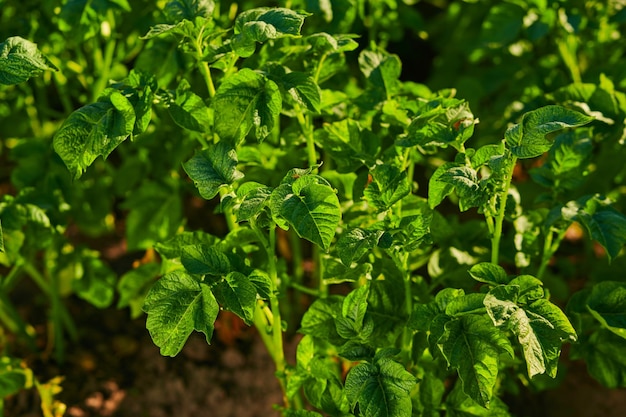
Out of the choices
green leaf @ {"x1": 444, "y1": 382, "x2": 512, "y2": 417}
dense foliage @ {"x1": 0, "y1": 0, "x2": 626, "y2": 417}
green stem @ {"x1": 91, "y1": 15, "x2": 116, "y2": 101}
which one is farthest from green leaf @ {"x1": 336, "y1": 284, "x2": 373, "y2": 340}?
green stem @ {"x1": 91, "y1": 15, "x2": 116, "y2": 101}

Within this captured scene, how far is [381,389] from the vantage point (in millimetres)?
1091

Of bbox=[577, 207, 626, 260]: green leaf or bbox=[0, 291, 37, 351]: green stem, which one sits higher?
bbox=[577, 207, 626, 260]: green leaf

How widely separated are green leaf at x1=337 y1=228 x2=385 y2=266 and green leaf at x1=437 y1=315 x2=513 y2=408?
0.16 metres

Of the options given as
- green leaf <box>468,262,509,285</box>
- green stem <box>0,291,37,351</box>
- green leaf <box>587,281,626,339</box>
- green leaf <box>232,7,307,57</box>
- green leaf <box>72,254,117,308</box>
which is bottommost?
green stem <box>0,291,37,351</box>

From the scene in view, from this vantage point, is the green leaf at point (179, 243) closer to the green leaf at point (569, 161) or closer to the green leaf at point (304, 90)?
the green leaf at point (304, 90)

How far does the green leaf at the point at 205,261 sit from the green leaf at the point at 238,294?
22mm

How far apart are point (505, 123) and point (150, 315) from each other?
42.4 inches

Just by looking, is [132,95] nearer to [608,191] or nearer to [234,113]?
[234,113]

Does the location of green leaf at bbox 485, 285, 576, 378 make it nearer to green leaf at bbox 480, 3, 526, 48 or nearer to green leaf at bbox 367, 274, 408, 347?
green leaf at bbox 367, 274, 408, 347

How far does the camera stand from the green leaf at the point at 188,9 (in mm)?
1202

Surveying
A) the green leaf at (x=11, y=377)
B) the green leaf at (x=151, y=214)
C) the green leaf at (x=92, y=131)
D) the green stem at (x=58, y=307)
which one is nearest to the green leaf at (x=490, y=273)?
the green leaf at (x=92, y=131)

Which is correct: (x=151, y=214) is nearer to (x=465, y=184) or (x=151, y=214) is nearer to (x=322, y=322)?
(x=322, y=322)

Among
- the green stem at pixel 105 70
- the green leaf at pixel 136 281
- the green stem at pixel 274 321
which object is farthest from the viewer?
the green stem at pixel 105 70

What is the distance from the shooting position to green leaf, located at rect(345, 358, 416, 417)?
42.1 inches
